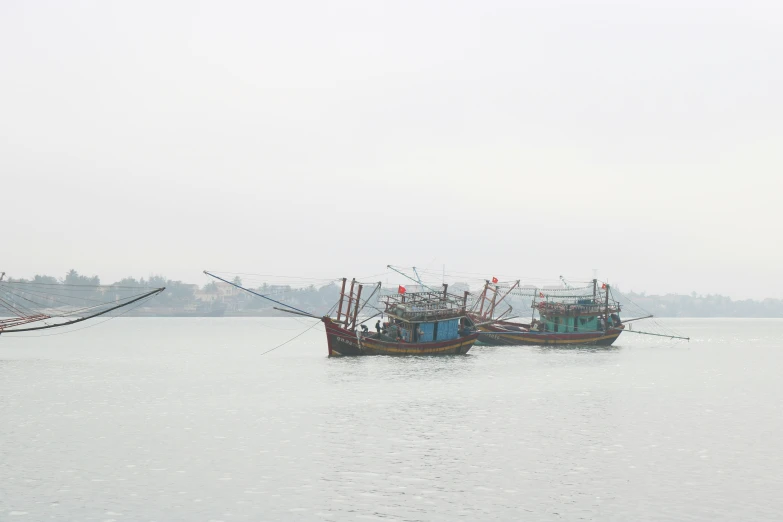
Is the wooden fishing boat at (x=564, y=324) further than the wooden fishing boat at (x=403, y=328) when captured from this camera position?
Yes

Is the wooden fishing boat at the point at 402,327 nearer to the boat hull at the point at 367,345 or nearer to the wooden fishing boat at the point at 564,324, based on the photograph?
the boat hull at the point at 367,345

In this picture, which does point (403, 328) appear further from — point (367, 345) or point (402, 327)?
point (367, 345)

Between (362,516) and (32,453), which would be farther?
(32,453)

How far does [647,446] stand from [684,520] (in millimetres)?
11856

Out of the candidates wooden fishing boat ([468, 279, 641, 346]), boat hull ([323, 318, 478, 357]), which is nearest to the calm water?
boat hull ([323, 318, 478, 357])

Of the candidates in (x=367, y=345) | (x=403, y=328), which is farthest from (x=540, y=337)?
(x=367, y=345)

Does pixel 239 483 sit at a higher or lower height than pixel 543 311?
lower

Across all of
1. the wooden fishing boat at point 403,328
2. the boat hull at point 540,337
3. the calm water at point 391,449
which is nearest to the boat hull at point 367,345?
the wooden fishing boat at point 403,328

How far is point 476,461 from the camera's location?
29734 millimetres

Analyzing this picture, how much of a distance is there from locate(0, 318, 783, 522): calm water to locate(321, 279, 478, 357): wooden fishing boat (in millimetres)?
15332

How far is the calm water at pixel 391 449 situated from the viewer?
23.3 meters

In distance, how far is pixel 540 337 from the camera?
11081 cm

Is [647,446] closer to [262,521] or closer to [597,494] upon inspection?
[597,494]

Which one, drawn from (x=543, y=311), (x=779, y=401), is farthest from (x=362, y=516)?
(x=543, y=311)
